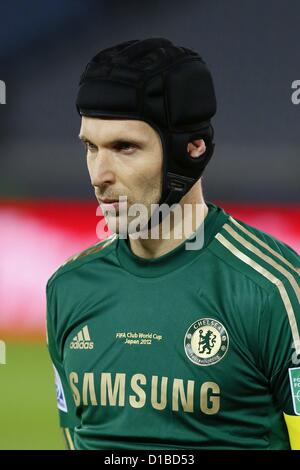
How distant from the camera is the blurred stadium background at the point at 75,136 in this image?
→ 20.0 ft

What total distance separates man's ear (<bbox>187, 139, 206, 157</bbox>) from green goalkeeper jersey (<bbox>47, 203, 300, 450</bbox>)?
0.18 metres

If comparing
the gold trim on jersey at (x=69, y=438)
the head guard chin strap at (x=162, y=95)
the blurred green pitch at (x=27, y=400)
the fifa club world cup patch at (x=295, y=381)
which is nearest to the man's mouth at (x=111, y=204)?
the head guard chin strap at (x=162, y=95)

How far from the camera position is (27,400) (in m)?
5.76

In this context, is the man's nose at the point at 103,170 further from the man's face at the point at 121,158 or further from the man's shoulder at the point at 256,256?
the man's shoulder at the point at 256,256

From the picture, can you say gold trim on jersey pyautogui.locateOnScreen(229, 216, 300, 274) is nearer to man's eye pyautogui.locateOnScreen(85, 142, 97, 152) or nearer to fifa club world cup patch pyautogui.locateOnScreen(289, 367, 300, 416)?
fifa club world cup patch pyautogui.locateOnScreen(289, 367, 300, 416)

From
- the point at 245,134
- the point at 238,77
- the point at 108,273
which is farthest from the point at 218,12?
the point at 108,273

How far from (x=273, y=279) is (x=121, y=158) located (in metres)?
0.51

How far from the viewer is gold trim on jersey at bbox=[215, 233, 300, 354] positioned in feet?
8.05

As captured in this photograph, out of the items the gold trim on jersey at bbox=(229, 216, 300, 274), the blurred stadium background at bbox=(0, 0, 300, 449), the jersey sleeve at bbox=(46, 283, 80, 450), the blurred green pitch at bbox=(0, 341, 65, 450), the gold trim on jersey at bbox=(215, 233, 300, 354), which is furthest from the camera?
the blurred stadium background at bbox=(0, 0, 300, 449)

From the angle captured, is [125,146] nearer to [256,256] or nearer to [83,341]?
[256,256]

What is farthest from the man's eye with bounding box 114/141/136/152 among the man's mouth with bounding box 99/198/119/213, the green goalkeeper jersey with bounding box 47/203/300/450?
the green goalkeeper jersey with bounding box 47/203/300/450

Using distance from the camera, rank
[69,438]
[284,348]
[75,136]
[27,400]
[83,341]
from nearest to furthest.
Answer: [284,348] → [83,341] → [69,438] → [27,400] → [75,136]

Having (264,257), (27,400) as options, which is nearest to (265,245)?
(264,257)

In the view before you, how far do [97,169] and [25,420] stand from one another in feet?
10.9
